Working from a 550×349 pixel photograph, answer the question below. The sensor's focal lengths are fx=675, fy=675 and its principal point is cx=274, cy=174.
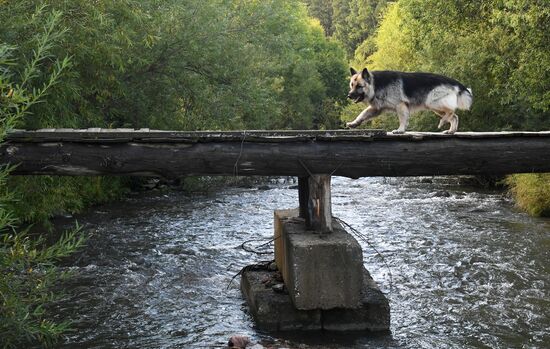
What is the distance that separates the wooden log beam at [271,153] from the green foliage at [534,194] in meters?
10.2

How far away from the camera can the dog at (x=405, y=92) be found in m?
9.59

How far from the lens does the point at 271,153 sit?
832 cm

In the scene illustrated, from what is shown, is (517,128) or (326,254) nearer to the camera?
(326,254)

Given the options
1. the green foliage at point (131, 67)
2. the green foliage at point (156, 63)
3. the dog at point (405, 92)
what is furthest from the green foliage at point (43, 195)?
the dog at point (405, 92)

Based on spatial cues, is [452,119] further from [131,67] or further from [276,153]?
[131,67]

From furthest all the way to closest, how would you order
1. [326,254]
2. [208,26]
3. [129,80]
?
[208,26], [129,80], [326,254]

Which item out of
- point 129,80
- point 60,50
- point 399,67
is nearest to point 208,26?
point 129,80

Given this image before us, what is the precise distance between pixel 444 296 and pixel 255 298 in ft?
10.9

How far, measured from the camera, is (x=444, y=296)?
10555 mm

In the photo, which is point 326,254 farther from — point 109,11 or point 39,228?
point 39,228

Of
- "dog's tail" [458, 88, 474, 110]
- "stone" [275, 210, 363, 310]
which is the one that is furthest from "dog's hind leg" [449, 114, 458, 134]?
"stone" [275, 210, 363, 310]

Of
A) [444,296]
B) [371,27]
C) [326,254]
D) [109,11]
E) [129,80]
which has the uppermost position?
[371,27]

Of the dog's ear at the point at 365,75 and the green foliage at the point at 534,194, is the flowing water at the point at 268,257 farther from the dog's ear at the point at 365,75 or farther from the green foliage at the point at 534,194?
the dog's ear at the point at 365,75

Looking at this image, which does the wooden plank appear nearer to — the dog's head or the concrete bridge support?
the concrete bridge support
